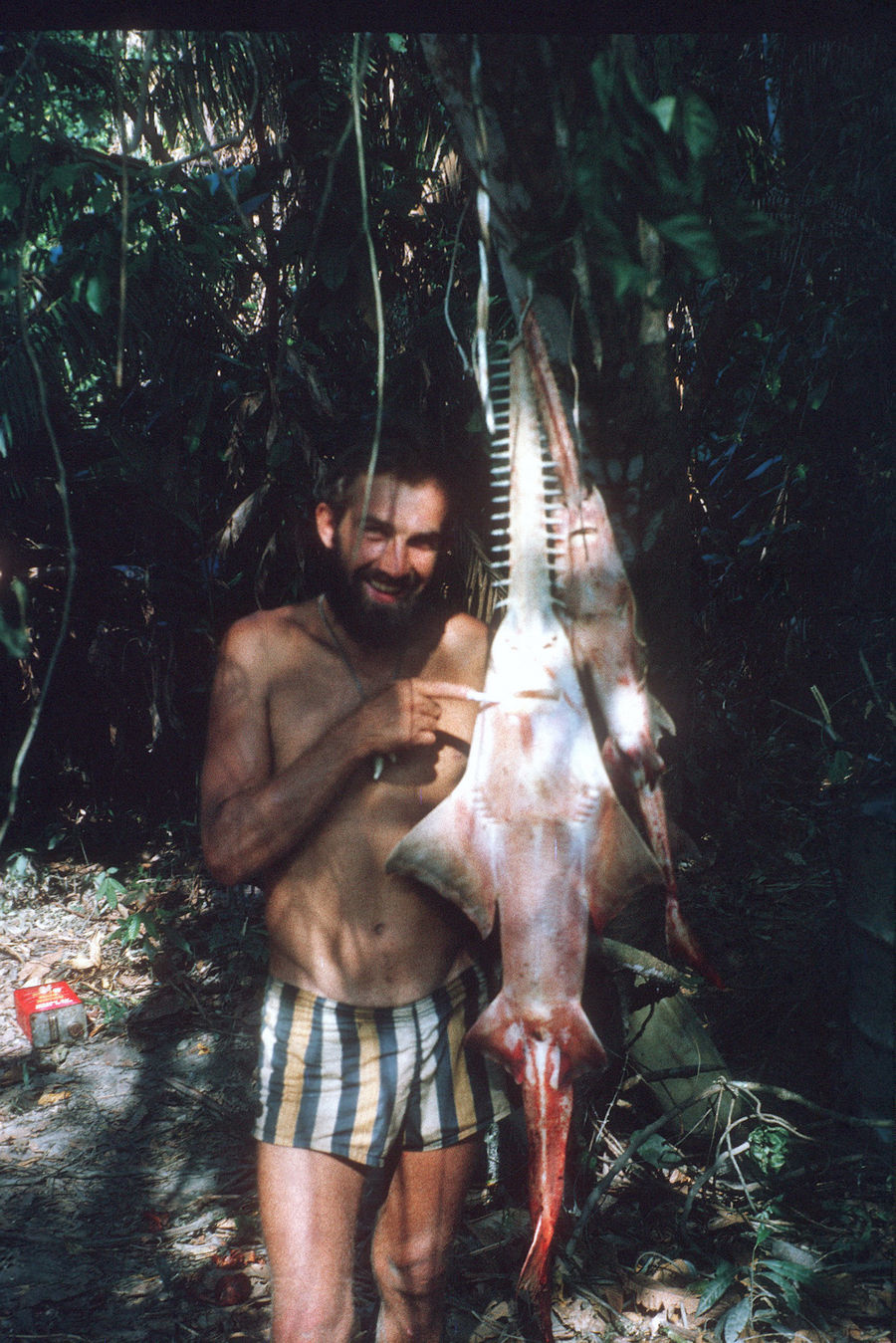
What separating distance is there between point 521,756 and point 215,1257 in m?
2.32

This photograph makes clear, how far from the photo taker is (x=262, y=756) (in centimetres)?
155

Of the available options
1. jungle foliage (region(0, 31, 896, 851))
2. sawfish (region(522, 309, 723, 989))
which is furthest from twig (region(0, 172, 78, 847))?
sawfish (region(522, 309, 723, 989))

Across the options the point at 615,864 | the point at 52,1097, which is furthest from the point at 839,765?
the point at 52,1097

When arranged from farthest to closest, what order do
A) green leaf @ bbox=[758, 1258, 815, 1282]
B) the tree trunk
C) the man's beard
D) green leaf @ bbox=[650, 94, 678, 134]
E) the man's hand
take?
green leaf @ bbox=[758, 1258, 815, 1282], the man's beard, the man's hand, the tree trunk, green leaf @ bbox=[650, 94, 678, 134]

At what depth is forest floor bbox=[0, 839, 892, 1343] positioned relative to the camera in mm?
1962

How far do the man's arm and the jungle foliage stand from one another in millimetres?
396

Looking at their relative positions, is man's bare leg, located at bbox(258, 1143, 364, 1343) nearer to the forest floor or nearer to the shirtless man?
the shirtless man

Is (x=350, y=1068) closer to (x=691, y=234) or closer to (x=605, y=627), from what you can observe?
(x=605, y=627)

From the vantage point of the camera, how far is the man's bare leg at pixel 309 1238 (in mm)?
1541

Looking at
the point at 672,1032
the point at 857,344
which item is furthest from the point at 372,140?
the point at 672,1032

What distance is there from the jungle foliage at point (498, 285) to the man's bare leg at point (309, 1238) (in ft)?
3.28

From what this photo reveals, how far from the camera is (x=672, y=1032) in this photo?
2352 mm

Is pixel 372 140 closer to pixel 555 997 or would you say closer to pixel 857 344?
pixel 857 344

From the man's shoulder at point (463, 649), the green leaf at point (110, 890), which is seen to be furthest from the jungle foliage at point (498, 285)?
the green leaf at point (110, 890)
